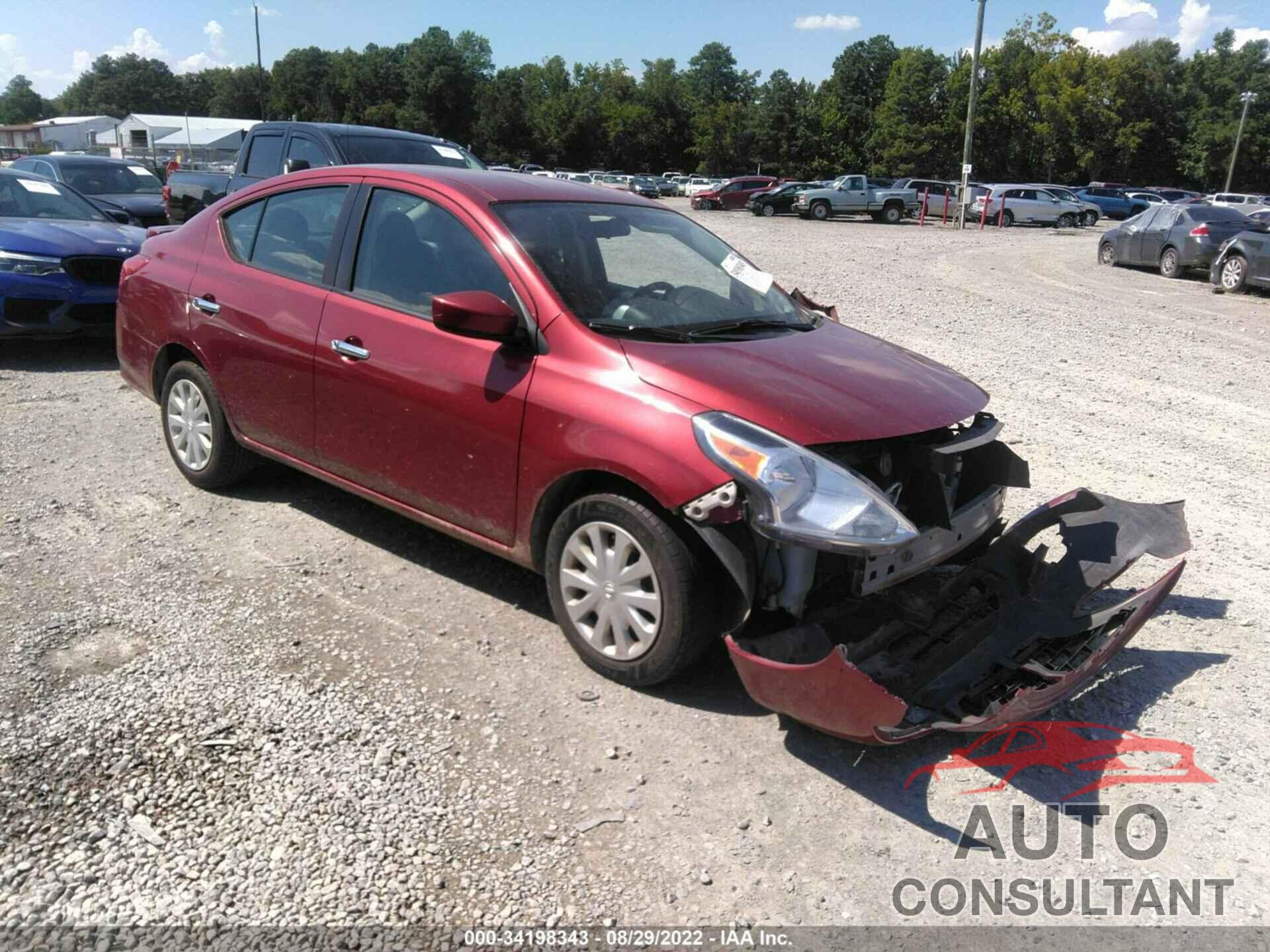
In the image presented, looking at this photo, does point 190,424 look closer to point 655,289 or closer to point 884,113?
point 655,289

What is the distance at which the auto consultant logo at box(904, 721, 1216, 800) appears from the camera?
3.14 meters

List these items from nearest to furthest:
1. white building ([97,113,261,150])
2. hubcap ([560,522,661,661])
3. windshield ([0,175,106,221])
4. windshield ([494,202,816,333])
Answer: hubcap ([560,522,661,661])
windshield ([494,202,816,333])
windshield ([0,175,106,221])
white building ([97,113,261,150])

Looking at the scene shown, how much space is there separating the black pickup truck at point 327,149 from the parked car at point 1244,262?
12.0 metres

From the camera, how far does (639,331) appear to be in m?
3.74

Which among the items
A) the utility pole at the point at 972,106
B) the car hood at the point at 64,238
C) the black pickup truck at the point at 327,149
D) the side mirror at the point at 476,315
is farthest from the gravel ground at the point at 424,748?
the utility pole at the point at 972,106

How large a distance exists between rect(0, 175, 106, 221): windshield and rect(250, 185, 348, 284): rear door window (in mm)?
5945

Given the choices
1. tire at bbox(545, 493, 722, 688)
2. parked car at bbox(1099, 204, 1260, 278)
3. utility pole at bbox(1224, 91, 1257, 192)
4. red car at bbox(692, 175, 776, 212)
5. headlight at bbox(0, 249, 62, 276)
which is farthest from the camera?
utility pole at bbox(1224, 91, 1257, 192)

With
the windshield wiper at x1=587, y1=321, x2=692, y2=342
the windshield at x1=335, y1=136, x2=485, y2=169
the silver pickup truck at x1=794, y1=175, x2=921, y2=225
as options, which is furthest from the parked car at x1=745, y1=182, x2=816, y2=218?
the windshield wiper at x1=587, y1=321, x2=692, y2=342

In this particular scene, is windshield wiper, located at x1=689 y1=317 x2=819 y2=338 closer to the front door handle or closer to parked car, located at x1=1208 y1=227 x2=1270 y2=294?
the front door handle

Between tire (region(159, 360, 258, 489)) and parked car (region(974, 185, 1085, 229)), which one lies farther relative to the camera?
parked car (region(974, 185, 1085, 229))

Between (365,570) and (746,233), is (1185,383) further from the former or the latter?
(746,233)

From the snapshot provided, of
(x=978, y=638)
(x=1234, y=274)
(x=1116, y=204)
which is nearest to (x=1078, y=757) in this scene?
(x=978, y=638)

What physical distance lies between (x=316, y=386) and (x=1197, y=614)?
12.9 ft

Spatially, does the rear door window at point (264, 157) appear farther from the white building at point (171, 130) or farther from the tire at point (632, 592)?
the white building at point (171, 130)
